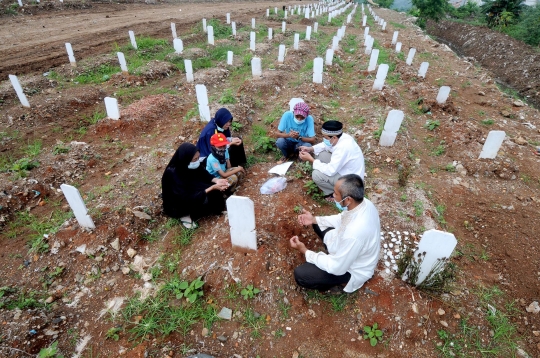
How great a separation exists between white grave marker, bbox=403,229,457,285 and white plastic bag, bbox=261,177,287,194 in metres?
2.01

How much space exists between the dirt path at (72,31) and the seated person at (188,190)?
Result: 27.6 feet

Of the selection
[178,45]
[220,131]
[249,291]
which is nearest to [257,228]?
[249,291]

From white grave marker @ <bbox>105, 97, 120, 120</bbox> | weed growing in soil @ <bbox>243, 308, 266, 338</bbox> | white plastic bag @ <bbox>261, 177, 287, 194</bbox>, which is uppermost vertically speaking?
white grave marker @ <bbox>105, 97, 120, 120</bbox>

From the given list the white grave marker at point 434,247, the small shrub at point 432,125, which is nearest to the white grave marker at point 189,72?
the small shrub at point 432,125

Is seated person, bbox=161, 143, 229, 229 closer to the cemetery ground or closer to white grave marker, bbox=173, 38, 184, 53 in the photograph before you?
the cemetery ground

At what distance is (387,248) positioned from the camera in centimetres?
337

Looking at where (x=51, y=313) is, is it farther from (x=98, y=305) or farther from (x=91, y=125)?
(x=91, y=125)

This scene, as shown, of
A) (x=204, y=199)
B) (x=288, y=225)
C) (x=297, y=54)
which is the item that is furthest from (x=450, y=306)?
(x=297, y=54)

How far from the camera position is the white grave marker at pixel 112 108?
19.6 feet

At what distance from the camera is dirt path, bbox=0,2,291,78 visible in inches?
369

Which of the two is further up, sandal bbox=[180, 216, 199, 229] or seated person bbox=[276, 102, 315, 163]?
seated person bbox=[276, 102, 315, 163]

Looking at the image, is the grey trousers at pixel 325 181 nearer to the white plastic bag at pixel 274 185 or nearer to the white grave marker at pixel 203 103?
the white plastic bag at pixel 274 185

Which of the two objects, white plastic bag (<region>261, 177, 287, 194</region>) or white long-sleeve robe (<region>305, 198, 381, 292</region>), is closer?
white long-sleeve robe (<region>305, 198, 381, 292</region>)

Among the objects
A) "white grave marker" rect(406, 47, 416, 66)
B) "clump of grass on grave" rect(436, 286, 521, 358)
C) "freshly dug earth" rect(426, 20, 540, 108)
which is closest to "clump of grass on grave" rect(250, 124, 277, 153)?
"clump of grass on grave" rect(436, 286, 521, 358)
